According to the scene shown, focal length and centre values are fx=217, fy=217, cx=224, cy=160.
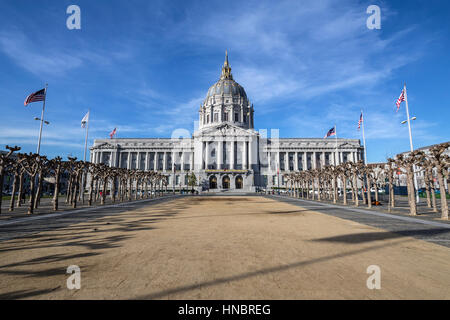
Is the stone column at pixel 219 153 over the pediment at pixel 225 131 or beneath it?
beneath

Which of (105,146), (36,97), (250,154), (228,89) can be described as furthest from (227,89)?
(36,97)

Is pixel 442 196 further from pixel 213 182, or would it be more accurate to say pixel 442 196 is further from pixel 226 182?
pixel 213 182

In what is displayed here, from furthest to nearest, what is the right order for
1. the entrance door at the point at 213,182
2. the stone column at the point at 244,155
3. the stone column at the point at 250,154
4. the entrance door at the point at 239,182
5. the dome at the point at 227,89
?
1. the dome at the point at 227,89
2. the stone column at the point at 250,154
3. the stone column at the point at 244,155
4. the entrance door at the point at 239,182
5. the entrance door at the point at 213,182

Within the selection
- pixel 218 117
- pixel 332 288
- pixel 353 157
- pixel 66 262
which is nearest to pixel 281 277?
pixel 332 288

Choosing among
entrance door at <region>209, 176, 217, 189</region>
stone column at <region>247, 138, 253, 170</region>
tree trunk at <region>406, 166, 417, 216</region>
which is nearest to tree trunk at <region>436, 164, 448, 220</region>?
tree trunk at <region>406, 166, 417, 216</region>

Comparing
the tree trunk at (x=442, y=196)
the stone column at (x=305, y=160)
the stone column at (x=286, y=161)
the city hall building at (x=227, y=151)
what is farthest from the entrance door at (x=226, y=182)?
the tree trunk at (x=442, y=196)

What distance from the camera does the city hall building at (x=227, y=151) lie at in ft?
275

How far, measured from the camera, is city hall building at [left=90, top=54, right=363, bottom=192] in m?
83.8

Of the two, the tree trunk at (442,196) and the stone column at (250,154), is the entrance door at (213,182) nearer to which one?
the stone column at (250,154)

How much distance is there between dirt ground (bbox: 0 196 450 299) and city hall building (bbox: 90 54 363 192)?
69.7 m

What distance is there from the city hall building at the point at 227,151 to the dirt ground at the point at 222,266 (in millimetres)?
69679

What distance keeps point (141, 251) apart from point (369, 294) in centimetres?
623

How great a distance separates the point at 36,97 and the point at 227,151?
65923 mm

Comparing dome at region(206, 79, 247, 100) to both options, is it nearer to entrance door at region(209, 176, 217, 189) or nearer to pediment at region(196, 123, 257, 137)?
pediment at region(196, 123, 257, 137)
